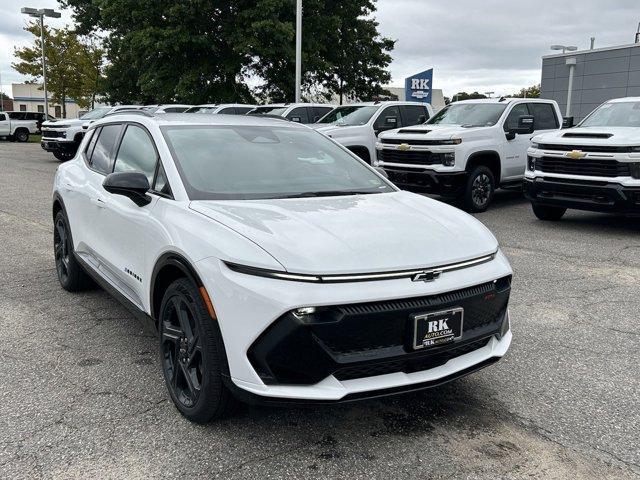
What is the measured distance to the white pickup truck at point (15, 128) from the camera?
36.1 meters

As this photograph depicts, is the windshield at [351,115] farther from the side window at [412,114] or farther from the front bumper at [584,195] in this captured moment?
the front bumper at [584,195]

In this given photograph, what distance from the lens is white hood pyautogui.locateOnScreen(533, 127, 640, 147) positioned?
27.1ft

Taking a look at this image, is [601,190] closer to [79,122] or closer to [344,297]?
[344,297]

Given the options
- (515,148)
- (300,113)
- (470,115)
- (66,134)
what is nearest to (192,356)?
(515,148)

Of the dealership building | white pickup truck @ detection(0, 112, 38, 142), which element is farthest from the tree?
the dealership building

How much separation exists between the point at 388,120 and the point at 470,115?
2.39m

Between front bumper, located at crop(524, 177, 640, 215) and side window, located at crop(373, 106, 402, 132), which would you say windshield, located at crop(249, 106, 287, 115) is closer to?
side window, located at crop(373, 106, 402, 132)

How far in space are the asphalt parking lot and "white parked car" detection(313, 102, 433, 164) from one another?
8.25 metres

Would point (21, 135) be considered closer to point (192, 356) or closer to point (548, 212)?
point (548, 212)

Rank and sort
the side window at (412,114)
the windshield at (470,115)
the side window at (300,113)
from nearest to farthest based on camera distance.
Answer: the windshield at (470,115) < the side window at (412,114) < the side window at (300,113)

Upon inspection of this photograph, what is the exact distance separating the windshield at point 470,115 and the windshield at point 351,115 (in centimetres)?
197

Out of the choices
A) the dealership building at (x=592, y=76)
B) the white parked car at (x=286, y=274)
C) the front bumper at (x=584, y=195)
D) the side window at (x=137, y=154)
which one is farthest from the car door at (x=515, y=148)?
the dealership building at (x=592, y=76)

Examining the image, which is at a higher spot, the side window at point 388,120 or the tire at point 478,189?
the side window at point 388,120

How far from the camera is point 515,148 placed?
11.2 m
